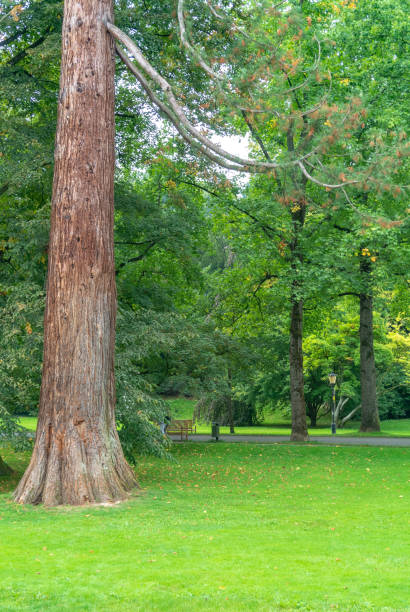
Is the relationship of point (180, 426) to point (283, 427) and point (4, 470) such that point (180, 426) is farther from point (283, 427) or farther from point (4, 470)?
point (283, 427)

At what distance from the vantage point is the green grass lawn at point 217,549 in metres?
5.95

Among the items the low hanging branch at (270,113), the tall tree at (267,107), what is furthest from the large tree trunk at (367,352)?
the low hanging branch at (270,113)

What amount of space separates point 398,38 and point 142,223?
33.3 ft

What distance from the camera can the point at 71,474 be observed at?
10875 mm

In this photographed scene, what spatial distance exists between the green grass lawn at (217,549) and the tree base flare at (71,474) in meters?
0.33

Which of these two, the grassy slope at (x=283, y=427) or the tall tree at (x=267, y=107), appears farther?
the grassy slope at (x=283, y=427)

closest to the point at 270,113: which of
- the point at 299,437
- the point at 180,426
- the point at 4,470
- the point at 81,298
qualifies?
the point at 81,298

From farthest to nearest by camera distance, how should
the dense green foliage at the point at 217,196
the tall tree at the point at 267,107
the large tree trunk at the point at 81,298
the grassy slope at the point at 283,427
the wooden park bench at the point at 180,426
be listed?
the grassy slope at the point at 283,427
the wooden park bench at the point at 180,426
the dense green foliage at the point at 217,196
the tall tree at the point at 267,107
the large tree trunk at the point at 81,298

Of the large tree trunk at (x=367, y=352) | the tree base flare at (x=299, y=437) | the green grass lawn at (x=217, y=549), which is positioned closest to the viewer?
the green grass lawn at (x=217, y=549)

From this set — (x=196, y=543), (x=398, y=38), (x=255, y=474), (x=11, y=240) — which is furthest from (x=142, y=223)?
(x=196, y=543)

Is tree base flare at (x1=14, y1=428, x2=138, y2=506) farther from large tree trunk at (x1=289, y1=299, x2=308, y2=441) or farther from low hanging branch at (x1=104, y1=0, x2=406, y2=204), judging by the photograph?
Answer: large tree trunk at (x1=289, y1=299, x2=308, y2=441)

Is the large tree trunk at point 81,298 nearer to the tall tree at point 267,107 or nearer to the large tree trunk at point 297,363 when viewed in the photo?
the tall tree at point 267,107

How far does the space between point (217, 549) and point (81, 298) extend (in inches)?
202

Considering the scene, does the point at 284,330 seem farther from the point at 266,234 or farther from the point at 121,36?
the point at 121,36
